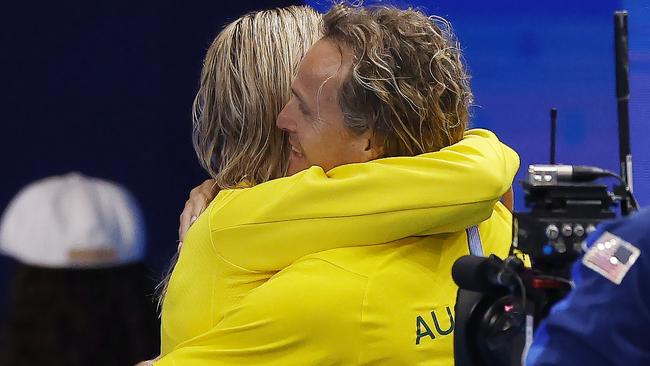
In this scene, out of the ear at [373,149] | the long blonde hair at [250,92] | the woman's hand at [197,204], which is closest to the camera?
the ear at [373,149]

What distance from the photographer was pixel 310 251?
1.58 metres

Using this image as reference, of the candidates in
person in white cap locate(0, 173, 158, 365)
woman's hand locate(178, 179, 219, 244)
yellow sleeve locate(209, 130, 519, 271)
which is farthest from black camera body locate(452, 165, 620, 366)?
woman's hand locate(178, 179, 219, 244)

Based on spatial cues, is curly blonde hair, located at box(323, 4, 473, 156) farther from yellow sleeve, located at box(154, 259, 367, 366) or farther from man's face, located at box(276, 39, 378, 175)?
yellow sleeve, located at box(154, 259, 367, 366)

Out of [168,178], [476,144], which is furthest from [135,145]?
[476,144]

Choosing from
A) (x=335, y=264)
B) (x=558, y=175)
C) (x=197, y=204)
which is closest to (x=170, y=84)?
(x=197, y=204)

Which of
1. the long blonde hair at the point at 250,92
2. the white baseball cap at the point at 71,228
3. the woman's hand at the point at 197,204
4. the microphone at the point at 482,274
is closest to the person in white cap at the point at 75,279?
the white baseball cap at the point at 71,228

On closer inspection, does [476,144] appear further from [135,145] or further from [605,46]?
[135,145]

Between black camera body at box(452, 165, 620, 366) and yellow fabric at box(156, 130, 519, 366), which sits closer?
black camera body at box(452, 165, 620, 366)

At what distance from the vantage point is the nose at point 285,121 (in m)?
1.71

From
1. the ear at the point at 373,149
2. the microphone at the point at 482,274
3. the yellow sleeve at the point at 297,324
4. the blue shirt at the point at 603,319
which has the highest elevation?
the ear at the point at 373,149

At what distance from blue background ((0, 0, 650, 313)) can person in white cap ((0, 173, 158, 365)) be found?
65.9 inches

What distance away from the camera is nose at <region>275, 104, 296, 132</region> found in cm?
171

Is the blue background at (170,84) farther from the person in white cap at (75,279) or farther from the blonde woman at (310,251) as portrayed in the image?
the person in white cap at (75,279)

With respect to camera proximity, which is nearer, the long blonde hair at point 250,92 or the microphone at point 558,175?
the microphone at point 558,175
